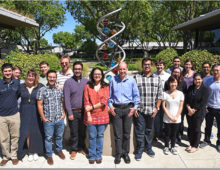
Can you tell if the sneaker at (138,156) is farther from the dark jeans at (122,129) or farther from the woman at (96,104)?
the woman at (96,104)

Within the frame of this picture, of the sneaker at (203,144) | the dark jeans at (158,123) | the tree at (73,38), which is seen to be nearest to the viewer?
the sneaker at (203,144)

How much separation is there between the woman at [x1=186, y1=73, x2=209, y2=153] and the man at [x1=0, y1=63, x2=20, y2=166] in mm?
3453

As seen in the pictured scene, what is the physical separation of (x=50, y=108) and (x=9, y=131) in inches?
38.1

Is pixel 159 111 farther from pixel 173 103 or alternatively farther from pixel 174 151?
A: pixel 174 151

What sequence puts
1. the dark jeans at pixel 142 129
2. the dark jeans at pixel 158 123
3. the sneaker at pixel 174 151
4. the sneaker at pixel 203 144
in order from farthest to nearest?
1. the dark jeans at pixel 158 123
2. the sneaker at pixel 203 144
3. the sneaker at pixel 174 151
4. the dark jeans at pixel 142 129

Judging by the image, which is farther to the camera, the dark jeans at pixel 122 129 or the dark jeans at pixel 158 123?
the dark jeans at pixel 158 123

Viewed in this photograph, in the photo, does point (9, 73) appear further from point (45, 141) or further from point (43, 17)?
point (43, 17)

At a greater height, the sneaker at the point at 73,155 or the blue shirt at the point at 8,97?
the blue shirt at the point at 8,97

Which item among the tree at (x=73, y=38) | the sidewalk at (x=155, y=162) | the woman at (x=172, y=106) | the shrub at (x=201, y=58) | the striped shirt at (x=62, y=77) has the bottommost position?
the sidewalk at (x=155, y=162)

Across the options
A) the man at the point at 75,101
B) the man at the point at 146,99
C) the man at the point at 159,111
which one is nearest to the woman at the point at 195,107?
the man at the point at 159,111

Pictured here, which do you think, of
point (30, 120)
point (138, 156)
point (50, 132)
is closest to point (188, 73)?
point (138, 156)

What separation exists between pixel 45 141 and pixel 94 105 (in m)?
1.26

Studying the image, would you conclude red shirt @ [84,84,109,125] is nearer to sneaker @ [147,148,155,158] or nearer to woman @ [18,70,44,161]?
woman @ [18,70,44,161]

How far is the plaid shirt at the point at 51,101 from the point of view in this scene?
10.5 ft
